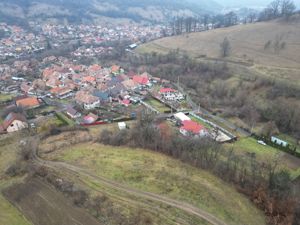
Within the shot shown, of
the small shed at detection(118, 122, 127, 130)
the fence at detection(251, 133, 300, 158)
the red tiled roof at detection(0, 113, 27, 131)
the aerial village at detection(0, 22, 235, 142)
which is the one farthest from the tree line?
the red tiled roof at detection(0, 113, 27, 131)

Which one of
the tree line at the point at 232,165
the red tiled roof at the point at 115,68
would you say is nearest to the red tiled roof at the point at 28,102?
the tree line at the point at 232,165

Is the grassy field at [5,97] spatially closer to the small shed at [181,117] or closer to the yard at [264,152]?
the small shed at [181,117]

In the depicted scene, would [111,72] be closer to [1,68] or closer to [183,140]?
[1,68]

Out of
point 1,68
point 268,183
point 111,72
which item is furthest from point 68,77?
point 268,183

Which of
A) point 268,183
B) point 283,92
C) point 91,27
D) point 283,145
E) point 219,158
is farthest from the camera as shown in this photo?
point 91,27

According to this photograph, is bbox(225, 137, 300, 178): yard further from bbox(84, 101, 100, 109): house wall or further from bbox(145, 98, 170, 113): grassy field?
bbox(84, 101, 100, 109): house wall

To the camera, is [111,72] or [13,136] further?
[111,72]

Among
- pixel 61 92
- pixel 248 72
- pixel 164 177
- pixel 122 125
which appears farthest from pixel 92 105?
pixel 248 72
